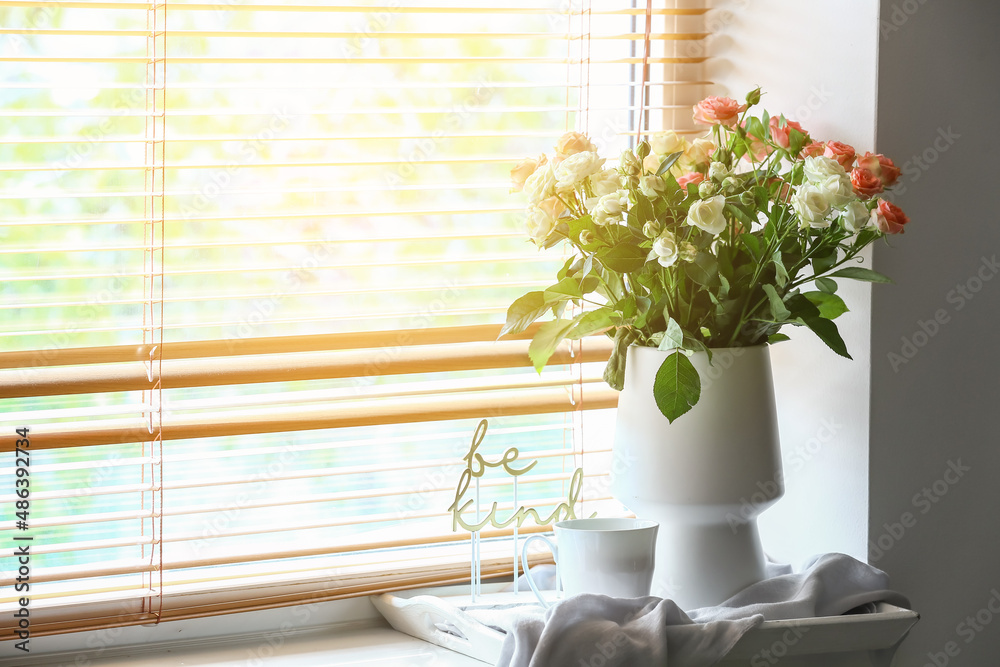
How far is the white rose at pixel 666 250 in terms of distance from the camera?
3.23ft

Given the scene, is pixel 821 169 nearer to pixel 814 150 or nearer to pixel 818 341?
pixel 814 150

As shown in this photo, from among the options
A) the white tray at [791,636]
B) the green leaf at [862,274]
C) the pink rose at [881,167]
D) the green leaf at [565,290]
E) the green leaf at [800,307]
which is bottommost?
the white tray at [791,636]

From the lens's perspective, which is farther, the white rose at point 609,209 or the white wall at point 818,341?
the white wall at point 818,341

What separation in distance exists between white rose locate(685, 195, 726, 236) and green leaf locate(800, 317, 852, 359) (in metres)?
0.15

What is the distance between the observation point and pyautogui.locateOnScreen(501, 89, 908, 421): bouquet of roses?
1009 mm

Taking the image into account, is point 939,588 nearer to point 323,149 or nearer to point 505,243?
point 505,243

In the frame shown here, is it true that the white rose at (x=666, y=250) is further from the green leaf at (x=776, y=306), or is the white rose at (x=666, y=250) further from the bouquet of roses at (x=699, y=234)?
the green leaf at (x=776, y=306)

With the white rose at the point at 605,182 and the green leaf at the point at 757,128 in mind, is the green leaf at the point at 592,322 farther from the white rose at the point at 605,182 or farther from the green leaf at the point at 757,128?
the green leaf at the point at 757,128

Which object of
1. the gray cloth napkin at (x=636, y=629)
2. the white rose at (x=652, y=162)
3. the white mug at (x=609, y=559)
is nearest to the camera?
the gray cloth napkin at (x=636, y=629)

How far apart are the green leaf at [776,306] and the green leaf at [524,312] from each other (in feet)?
0.87

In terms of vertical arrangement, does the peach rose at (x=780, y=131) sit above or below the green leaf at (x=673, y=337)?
above

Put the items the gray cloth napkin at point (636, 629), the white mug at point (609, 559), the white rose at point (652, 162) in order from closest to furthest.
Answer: the gray cloth napkin at point (636, 629)
the white mug at point (609, 559)
the white rose at point (652, 162)

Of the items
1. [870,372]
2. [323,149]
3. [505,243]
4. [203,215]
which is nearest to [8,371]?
[203,215]

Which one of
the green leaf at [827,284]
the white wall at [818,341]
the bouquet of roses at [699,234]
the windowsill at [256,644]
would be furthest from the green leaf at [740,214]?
the windowsill at [256,644]
